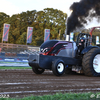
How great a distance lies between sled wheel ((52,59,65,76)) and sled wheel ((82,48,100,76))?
1.07 m

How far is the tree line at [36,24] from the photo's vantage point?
186 ft

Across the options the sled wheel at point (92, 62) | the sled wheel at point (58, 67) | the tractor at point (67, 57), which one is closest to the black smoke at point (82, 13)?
the tractor at point (67, 57)

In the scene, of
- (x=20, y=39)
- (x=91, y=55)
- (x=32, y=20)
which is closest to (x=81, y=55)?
(x=91, y=55)

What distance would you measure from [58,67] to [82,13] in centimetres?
1121

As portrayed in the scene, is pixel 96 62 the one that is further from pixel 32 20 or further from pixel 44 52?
pixel 32 20

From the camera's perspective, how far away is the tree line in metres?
56.7

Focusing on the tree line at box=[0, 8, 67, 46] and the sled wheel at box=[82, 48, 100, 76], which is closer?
the sled wheel at box=[82, 48, 100, 76]

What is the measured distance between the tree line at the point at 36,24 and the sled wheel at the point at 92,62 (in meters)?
45.1

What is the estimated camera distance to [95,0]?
18.4 metres

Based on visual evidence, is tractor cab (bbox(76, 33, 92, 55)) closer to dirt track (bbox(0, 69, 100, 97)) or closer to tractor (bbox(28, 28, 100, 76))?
tractor (bbox(28, 28, 100, 76))

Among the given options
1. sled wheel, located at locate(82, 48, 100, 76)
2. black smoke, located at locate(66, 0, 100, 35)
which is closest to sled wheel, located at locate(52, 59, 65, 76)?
sled wheel, located at locate(82, 48, 100, 76)

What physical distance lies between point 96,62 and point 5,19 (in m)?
57.7

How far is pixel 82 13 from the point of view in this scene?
63.0 ft

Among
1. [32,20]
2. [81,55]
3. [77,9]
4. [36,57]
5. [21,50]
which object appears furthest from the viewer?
[32,20]
